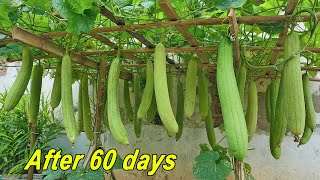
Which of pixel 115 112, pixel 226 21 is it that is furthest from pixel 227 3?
pixel 115 112

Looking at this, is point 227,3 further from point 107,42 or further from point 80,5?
point 107,42

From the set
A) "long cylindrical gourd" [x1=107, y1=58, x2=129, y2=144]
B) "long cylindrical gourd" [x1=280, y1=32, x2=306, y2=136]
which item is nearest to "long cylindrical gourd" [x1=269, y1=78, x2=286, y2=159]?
"long cylindrical gourd" [x1=280, y1=32, x2=306, y2=136]

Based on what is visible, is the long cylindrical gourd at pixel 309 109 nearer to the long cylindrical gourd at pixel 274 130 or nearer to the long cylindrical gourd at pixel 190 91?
the long cylindrical gourd at pixel 274 130

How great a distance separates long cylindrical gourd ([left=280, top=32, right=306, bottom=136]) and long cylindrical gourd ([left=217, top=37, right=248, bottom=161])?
0.29m

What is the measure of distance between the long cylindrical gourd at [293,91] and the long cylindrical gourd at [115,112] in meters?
0.91

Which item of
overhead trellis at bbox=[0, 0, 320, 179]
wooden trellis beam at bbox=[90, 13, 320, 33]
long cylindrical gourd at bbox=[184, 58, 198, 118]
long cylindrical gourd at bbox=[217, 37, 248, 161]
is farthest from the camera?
long cylindrical gourd at bbox=[184, 58, 198, 118]

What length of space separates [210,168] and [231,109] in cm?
120

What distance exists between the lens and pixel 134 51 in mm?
3086

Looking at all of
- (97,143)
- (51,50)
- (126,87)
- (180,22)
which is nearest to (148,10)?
(180,22)

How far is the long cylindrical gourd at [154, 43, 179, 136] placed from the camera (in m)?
2.11

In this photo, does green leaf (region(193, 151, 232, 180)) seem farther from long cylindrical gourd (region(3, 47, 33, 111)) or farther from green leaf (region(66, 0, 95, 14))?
green leaf (region(66, 0, 95, 14))

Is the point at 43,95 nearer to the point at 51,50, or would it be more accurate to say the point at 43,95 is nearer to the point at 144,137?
the point at 144,137

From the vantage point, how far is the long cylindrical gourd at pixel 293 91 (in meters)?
1.88

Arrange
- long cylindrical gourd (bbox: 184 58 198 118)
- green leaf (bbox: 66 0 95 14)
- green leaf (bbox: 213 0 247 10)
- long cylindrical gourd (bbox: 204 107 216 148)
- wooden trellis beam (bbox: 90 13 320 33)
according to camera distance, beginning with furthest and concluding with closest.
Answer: long cylindrical gourd (bbox: 204 107 216 148), long cylindrical gourd (bbox: 184 58 198 118), wooden trellis beam (bbox: 90 13 320 33), green leaf (bbox: 66 0 95 14), green leaf (bbox: 213 0 247 10)
